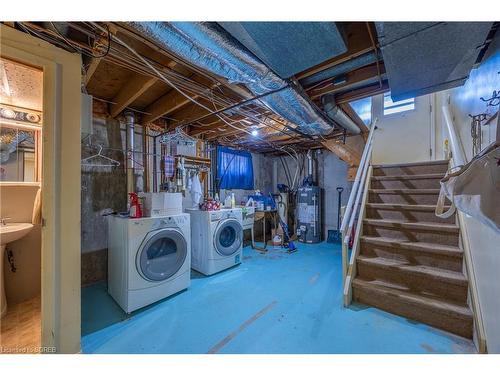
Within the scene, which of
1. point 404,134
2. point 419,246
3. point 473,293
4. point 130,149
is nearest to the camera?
point 473,293

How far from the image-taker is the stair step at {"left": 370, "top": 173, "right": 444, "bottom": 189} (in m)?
2.71

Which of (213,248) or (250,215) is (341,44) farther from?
(250,215)

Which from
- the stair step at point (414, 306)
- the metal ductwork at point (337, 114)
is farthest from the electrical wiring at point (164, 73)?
the stair step at point (414, 306)

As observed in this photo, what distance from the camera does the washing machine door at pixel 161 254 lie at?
7.02ft

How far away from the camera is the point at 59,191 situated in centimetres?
142

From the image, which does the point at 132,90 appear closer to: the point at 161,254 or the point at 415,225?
the point at 161,254

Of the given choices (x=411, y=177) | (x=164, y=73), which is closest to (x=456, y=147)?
(x=411, y=177)

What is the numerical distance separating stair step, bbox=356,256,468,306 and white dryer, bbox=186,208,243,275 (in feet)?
5.90

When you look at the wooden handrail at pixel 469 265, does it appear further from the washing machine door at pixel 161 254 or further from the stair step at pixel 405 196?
the washing machine door at pixel 161 254

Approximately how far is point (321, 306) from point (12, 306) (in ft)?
10.8

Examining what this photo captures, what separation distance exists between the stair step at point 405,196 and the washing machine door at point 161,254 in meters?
2.68

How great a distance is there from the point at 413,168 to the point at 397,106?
84.6 inches

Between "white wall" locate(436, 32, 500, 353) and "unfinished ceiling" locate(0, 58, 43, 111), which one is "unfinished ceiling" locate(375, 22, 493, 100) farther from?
"unfinished ceiling" locate(0, 58, 43, 111)
